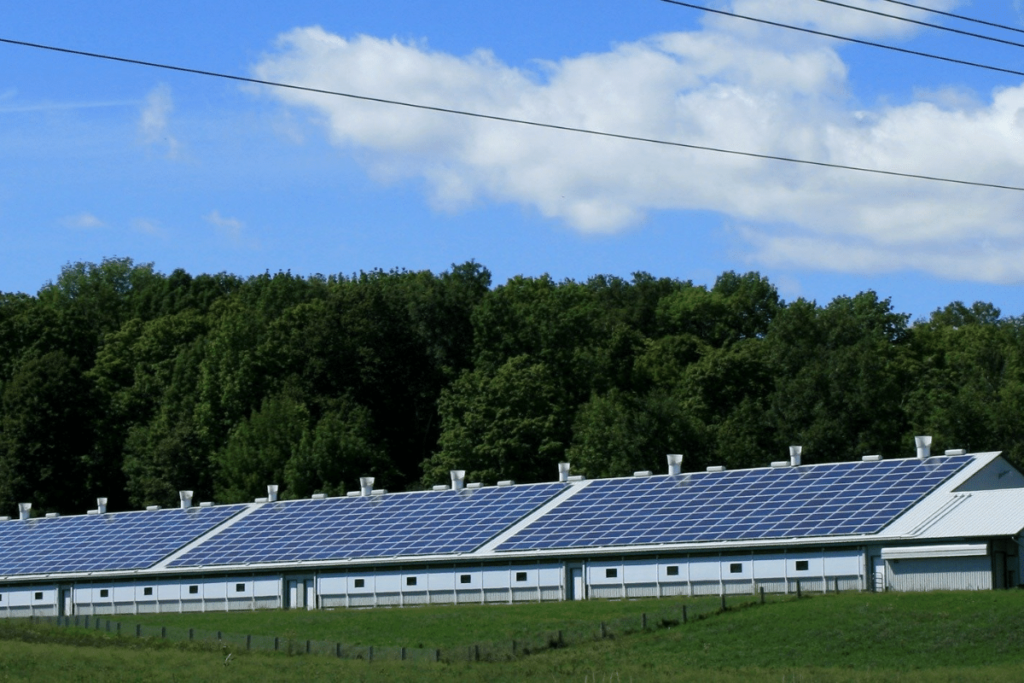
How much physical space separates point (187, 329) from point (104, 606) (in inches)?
2184

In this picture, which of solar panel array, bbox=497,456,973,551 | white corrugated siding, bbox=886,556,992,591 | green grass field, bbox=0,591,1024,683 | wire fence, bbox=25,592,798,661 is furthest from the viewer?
solar panel array, bbox=497,456,973,551

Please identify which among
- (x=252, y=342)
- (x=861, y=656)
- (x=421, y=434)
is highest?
(x=252, y=342)

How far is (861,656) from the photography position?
43438mm

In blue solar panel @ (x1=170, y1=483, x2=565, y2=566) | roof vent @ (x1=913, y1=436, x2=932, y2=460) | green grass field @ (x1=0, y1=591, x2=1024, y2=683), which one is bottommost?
green grass field @ (x1=0, y1=591, x2=1024, y2=683)

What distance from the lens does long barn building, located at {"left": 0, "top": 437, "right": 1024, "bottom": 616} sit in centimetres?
5453

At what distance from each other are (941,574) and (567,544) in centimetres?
1497

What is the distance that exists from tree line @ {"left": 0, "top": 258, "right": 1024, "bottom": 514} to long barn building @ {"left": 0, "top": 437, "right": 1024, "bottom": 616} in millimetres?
23771

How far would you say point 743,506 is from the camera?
6044cm

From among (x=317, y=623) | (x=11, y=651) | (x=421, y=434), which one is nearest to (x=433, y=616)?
(x=317, y=623)

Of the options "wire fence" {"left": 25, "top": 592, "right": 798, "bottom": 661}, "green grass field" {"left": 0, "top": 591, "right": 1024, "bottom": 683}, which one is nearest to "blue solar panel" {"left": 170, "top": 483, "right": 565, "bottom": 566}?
"green grass field" {"left": 0, "top": 591, "right": 1024, "bottom": 683}

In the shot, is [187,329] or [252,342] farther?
[187,329]

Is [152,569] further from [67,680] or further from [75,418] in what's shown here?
[75,418]

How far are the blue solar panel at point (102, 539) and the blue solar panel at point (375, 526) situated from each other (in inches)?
101

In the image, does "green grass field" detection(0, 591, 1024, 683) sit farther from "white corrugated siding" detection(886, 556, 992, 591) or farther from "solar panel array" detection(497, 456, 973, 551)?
"solar panel array" detection(497, 456, 973, 551)
